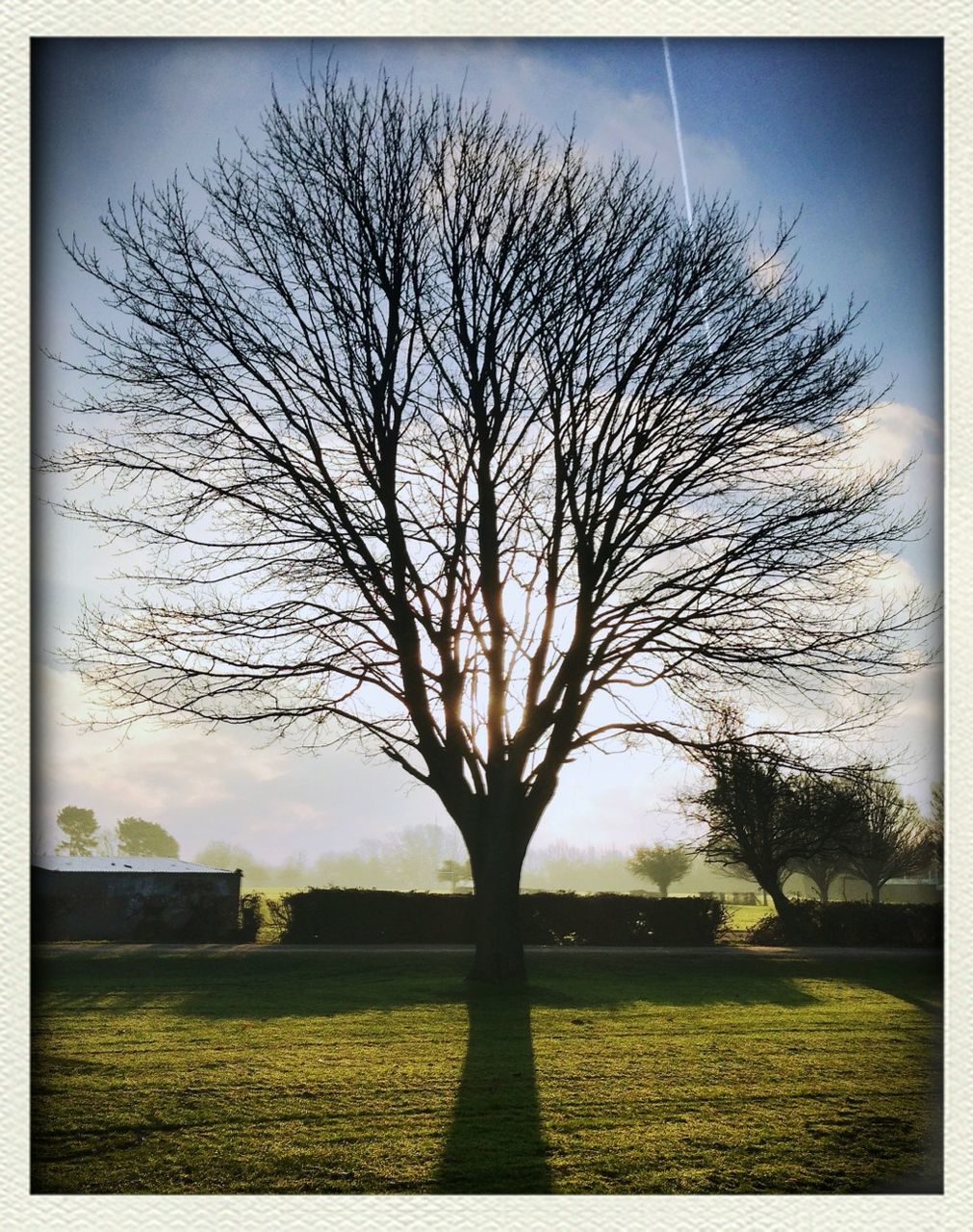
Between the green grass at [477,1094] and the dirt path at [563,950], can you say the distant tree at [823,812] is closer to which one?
the dirt path at [563,950]

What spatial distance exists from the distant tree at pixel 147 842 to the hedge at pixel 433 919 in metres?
2.11

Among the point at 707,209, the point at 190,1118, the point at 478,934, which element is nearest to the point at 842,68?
the point at 707,209

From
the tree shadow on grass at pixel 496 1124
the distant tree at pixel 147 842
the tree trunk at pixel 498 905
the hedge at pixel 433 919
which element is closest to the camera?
the tree shadow on grass at pixel 496 1124

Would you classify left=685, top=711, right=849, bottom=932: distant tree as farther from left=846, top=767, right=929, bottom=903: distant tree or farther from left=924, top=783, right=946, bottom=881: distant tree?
left=924, top=783, right=946, bottom=881: distant tree

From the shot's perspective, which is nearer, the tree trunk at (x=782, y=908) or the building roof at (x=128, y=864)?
the building roof at (x=128, y=864)

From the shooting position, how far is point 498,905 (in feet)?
27.3

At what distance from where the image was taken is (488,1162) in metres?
4.28

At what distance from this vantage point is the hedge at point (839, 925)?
14852 mm

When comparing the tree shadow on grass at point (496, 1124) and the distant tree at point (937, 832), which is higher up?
the distant tree at point (937, 832)

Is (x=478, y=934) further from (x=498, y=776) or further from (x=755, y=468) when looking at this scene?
(x=755, y=468)

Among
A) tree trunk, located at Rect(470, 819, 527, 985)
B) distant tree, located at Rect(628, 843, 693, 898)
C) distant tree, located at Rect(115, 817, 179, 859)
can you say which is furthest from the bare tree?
distant tree, located at Rect(628, 843, 693, 898)

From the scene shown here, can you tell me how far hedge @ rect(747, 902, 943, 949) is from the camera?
48.7ft

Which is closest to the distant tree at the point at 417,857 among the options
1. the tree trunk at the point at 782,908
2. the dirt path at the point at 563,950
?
the dirt path at the point at 563,950

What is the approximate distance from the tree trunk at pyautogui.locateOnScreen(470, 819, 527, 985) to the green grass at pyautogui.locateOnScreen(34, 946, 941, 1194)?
0.58 m
